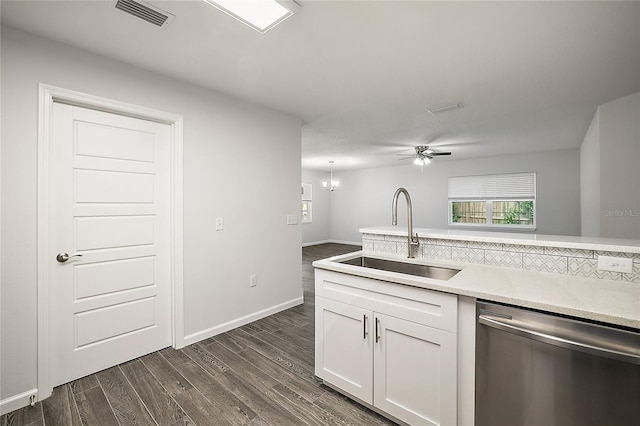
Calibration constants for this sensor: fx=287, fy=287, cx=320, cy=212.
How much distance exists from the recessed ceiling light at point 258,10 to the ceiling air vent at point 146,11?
1.23 ft

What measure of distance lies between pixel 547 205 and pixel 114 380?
8.01 metres

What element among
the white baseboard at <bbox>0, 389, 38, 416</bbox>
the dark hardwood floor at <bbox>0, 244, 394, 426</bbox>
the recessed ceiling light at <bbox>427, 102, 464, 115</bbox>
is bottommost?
the dark hardwood floor at <bbox>0, 244, 394, 426</bbox>

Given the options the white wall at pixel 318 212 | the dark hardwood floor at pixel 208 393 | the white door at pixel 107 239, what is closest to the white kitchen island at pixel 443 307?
the dark hardwood floor at pixel 208 393

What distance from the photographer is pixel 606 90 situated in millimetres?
2971

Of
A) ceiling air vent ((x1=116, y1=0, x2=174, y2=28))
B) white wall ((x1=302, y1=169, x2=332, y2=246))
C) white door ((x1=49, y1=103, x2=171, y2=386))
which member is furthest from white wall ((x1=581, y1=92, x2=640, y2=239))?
white wall ((x1=302, y1=169, x2=332, y2=246))

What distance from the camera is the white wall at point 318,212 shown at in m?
9.23

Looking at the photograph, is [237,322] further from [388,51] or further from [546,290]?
[388,51]

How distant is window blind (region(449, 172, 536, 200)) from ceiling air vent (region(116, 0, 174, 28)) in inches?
287

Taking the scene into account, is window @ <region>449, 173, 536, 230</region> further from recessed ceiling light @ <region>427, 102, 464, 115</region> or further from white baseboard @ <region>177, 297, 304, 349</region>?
white baseboard @ <region>177, 297, 304, 349</region>

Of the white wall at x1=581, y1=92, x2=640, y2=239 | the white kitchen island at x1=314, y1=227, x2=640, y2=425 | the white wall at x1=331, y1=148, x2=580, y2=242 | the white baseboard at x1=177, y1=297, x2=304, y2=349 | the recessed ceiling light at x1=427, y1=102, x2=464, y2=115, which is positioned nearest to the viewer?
the white kitchen island at x1=314, y1=227, x2=640, y2=425

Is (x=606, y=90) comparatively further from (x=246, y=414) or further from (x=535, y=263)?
(x=246, y=414)

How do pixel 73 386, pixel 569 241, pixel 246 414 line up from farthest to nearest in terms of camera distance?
pixel 73 386
pixel 246 414
pixel 569 241

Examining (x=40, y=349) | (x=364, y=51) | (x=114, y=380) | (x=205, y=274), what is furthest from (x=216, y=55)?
(x=114, y=380)

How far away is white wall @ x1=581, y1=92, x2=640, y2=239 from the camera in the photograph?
118 inches
